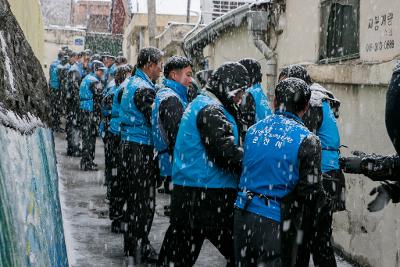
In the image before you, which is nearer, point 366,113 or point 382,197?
point 382,197

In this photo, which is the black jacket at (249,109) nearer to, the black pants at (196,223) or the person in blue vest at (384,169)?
the black pants at (196,223)

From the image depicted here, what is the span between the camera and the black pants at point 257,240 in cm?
379

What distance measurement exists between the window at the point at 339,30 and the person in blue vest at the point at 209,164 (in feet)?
10.2

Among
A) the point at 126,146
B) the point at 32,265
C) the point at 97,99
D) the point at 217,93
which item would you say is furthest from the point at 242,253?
the point at 97,99

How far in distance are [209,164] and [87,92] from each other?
27.4 feet

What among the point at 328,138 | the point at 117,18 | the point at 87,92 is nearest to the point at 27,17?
the point at 87,92

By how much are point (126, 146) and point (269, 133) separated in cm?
268

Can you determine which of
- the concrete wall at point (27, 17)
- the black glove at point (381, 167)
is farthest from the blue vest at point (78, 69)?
the black glove at point (381, 167)

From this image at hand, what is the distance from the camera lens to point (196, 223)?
14.2 feet

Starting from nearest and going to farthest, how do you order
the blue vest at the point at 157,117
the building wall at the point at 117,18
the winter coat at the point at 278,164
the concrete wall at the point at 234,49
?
the winter coat at the point at 278,164 < the blue vest at the point at 157,117 < the concrete wall at the point at 234,49 < the building wall at the point at 117,18

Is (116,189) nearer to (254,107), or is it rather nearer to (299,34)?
(254,107)

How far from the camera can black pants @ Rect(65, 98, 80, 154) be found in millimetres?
13631

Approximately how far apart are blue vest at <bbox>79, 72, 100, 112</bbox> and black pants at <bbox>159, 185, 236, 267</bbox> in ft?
26.1

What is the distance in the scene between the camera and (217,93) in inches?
171
